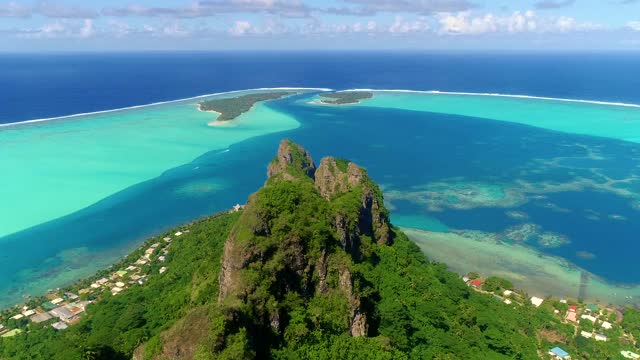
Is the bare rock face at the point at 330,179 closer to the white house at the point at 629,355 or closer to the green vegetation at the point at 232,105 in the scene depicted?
the white house at the point at 629,355

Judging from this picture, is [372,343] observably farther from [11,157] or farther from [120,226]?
[11,157]

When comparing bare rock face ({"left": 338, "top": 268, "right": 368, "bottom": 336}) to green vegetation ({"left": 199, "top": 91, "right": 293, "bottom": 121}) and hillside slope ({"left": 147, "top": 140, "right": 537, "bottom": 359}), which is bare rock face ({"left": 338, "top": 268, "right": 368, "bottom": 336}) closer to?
hillside slope ({"left": 147, "top": 140, "right": 537, "bottom": 359})

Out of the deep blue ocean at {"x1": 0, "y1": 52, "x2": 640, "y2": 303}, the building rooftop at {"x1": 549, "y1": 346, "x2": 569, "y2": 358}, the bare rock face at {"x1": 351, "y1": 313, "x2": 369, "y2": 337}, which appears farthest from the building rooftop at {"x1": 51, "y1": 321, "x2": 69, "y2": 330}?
the building rooftop at {"x1": 549, "y1": 346, "x2": 569, "y2": 358}

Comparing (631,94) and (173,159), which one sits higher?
(631,94)

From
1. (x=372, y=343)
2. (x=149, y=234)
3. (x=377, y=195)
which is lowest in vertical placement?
(x=149, y=234)

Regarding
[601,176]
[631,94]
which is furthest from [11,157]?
[631,94]
